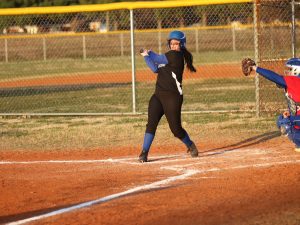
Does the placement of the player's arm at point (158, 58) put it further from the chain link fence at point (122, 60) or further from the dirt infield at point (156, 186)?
the chain link fence at point (122, 60)

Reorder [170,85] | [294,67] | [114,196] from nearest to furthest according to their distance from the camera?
[114,196], [294,67], [170,85]

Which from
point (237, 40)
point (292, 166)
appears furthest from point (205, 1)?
point (237, 40)

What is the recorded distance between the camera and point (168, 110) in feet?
36.5

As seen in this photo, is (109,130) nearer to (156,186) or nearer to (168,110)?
(168,110)

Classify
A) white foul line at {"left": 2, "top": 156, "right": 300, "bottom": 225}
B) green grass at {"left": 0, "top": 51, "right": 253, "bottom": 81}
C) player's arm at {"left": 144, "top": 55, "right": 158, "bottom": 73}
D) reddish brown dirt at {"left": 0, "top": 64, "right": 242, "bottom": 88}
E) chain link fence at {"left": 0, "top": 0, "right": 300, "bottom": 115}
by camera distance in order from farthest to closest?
green grass at {"left": 0, "top": 51, "right": 253, "bottom": 81}, reddish brown dirt at {"left": 0, "top": 64, "right": 242, "bottom": 88}, chain link fence at {"left": 0, "top": 0, "right": 300, "bottom": 115}, player's arm at {"left": 144, "top": 55, "right": 158, "bottom": 73}, white foul line at {"left": 2, "top": 156, "right": 300, "bottom": 225}

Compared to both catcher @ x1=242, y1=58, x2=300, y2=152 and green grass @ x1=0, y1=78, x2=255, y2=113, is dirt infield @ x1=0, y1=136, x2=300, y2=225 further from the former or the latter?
green grass @ x1=0, y1=78, x2=255, y2=113

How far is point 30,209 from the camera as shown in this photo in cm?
801

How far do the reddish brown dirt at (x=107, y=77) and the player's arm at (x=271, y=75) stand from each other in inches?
695

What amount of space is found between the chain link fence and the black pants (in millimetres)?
4735

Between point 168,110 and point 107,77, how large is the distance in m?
19.4

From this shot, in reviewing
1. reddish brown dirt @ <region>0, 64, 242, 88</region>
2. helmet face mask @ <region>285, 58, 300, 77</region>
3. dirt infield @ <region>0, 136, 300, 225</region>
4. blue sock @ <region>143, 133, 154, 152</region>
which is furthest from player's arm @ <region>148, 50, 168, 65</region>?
reddish brown dirt @ <region>0, 64, 242, 88</region>

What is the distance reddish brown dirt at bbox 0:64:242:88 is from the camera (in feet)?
92.2

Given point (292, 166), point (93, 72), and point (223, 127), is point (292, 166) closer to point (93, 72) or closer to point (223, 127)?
point (223, 127)

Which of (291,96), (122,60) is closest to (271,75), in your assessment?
(291,96)
